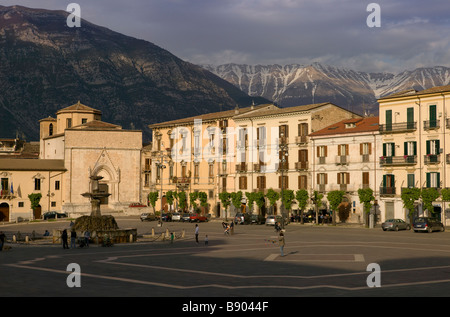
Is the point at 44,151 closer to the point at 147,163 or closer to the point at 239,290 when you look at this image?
the point at 147,163

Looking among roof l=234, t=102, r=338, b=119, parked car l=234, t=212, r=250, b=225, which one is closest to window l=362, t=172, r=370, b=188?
roof l=234, t=102, r=338, b=119

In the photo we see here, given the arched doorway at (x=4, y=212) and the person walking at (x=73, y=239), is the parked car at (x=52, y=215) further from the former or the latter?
the person walking at (x=73, y=239)

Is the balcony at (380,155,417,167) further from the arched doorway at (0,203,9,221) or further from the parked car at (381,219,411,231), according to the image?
the arched doorway at (0,203,9,221)

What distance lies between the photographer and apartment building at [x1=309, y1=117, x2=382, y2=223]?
7356cm

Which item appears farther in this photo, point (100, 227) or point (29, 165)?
point (29, 165)

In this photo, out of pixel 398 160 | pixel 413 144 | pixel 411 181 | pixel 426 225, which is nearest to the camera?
pixel 426 225

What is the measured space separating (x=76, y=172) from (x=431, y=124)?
2313 inches

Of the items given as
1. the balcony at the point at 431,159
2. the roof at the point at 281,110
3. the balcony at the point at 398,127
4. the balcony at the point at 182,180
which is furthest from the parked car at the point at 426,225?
the balcony at the point at 182,180

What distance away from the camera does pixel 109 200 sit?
345 ft

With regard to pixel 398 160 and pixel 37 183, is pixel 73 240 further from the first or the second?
pixel 37 183

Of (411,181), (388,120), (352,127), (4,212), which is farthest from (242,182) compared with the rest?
(4,212)

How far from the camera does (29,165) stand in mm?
96875

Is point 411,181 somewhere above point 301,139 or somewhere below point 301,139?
below
